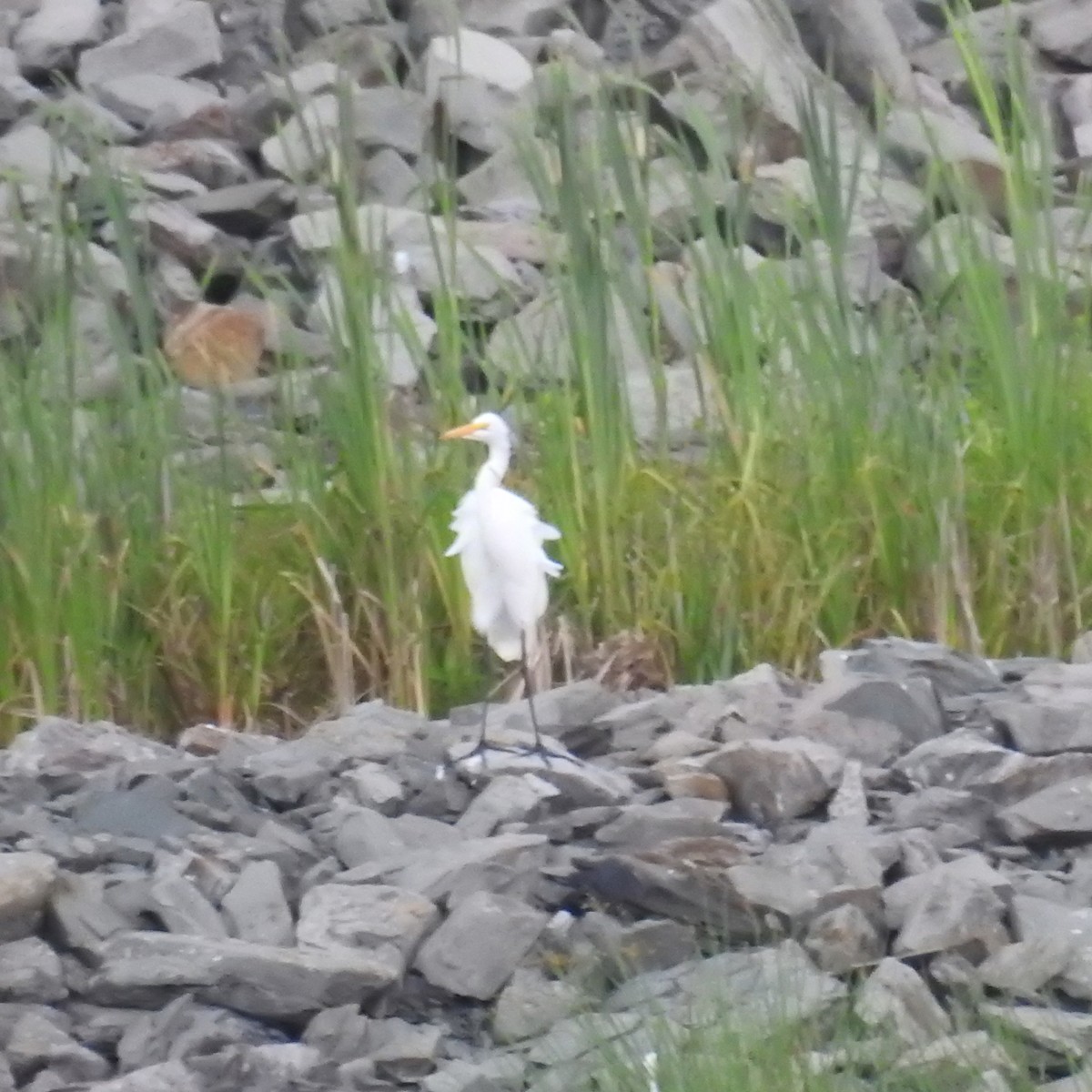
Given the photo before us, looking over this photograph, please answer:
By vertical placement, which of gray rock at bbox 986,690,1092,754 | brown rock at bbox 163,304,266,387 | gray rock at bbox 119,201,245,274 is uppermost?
gray rock at bbox 119,201,245,274

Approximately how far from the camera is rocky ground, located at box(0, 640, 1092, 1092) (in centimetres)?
256

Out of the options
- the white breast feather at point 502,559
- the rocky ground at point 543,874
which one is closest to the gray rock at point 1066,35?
the rocky ground at point 543,874

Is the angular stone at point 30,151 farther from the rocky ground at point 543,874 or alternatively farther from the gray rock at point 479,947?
the gray rock at point 479,947

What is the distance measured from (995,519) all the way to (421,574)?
1.05m

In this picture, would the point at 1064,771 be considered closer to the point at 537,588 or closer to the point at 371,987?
the point at 537,588

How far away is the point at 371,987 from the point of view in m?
2.68

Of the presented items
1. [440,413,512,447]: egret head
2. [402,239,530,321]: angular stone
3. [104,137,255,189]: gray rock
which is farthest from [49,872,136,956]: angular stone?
[104,137,255,189]: gray rock

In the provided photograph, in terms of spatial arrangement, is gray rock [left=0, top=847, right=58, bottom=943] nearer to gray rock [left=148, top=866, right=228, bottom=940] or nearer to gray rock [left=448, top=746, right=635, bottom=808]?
gray rock [left=148, top=866, right=228, bottom=940]

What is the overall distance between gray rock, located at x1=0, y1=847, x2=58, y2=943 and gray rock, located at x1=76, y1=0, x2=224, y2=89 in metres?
7.07

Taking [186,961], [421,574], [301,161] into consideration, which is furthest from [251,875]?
[301,161]

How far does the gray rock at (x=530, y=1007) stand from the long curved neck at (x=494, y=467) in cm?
104

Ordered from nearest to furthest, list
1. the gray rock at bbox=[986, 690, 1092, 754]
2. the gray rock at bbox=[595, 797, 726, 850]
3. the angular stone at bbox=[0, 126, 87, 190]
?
the gray rock at bbox=[595, 797, 726, 850] → the gray rock at bbox=[986, 690, 1092, 754] → the angular stone at bbox=[0, 126, 87, 190]

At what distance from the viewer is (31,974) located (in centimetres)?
268

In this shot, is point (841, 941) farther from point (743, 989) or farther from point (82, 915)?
point (82, 915)
